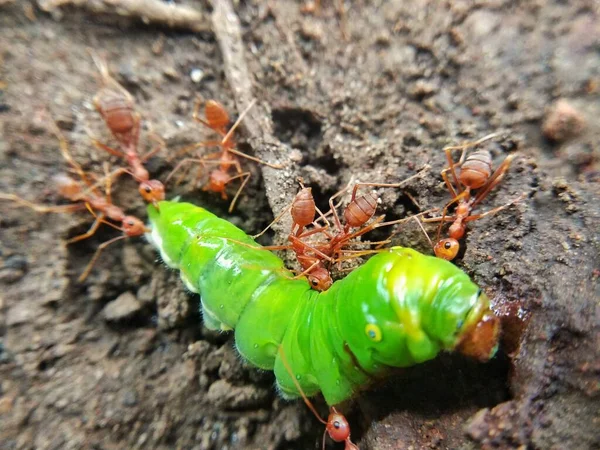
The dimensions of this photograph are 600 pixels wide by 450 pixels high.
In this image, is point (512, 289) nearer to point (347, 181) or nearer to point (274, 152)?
point (347, 181)

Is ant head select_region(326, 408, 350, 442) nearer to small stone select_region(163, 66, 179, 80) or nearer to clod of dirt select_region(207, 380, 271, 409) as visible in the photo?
clod of dirt select_region(207, 380, 271, 409)

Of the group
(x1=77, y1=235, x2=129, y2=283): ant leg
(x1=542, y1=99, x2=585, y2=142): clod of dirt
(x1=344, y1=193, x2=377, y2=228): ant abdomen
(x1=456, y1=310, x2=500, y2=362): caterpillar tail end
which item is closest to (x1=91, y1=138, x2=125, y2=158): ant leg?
(x1=77, y1=235, x2=129, y2=283): ant leg

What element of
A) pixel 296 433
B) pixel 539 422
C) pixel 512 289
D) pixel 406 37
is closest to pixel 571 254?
pixel 512 289

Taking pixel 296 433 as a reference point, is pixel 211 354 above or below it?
above

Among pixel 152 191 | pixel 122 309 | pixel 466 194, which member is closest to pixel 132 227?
pixel 152 191

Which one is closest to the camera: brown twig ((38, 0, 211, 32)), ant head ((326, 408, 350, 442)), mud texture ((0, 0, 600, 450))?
mud texture ((0, 0, 600, 450))

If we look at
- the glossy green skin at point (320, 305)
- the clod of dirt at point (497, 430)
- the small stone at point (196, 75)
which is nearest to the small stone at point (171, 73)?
the small stone at point (196, 75)

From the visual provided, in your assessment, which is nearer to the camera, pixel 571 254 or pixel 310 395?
pixel 571 254
